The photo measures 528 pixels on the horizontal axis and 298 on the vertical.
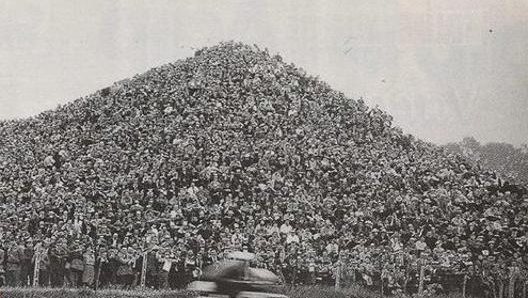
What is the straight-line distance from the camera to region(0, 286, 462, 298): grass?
7.97m

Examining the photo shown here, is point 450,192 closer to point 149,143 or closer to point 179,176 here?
point 179,176

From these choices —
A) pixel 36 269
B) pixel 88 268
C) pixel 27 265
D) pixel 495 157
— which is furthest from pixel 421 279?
pixel 495 157

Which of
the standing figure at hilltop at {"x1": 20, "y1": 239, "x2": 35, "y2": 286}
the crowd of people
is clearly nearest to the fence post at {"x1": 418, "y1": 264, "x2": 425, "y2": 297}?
the crowd of people

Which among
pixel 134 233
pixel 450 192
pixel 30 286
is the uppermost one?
pixel 450 192

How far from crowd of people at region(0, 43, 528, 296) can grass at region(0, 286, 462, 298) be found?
0.59 meters

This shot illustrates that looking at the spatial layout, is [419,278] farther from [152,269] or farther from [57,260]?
[57,260]

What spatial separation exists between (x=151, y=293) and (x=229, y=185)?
3.16 meters

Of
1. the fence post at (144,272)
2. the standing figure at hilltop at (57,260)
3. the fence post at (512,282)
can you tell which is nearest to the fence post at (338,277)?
the fence post at (512,282)

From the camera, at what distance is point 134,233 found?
397 inches

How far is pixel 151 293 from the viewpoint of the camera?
8547 mm

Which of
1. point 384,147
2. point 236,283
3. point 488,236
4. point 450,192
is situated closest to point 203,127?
point 384,147

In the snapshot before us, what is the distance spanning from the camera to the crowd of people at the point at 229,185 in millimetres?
9672

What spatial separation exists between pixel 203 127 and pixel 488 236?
527 centimetres

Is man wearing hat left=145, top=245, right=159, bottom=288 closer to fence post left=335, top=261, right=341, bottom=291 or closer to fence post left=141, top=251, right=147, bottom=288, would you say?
fence post left=141, top=251, right=147, bottom=288
